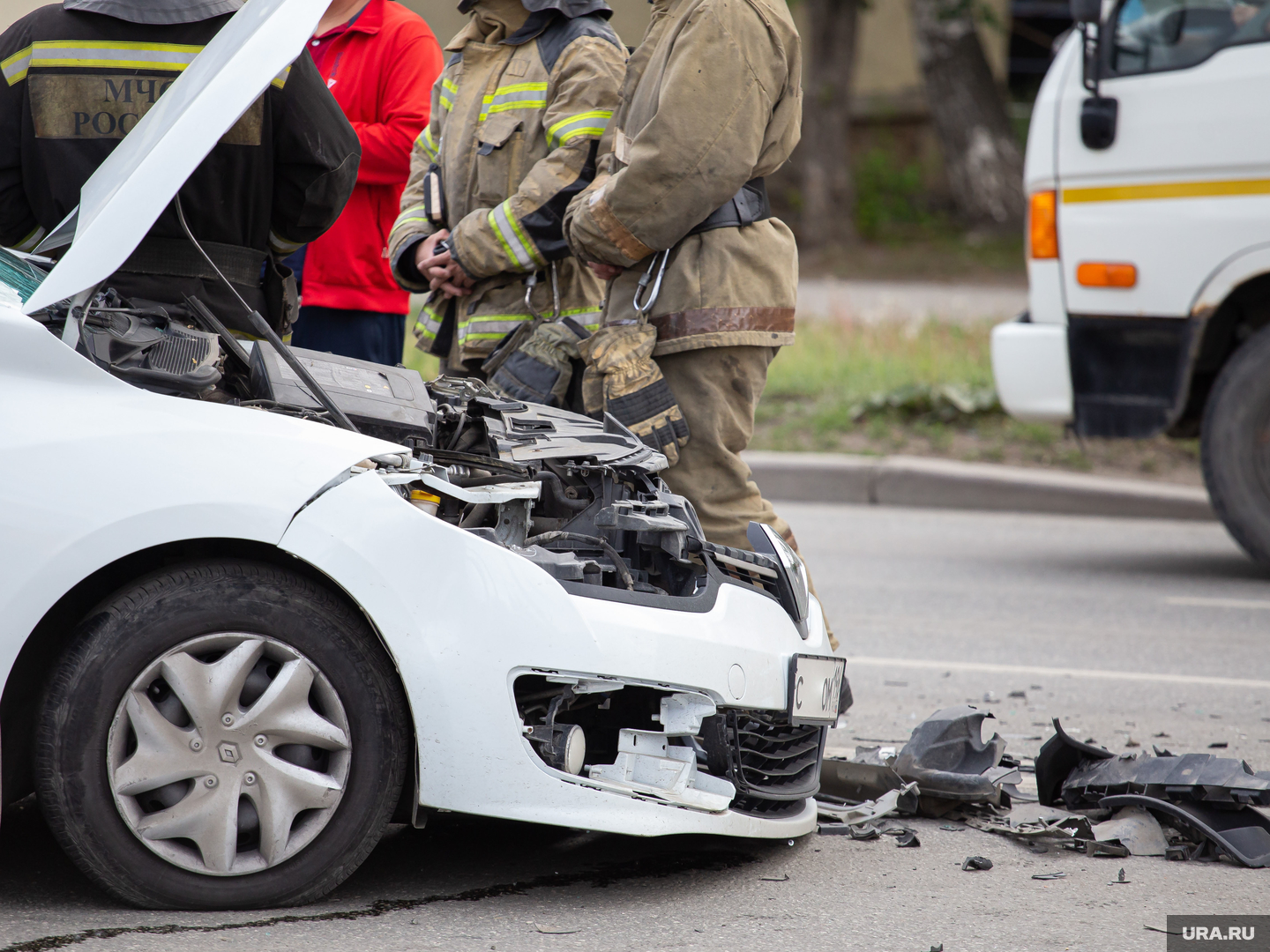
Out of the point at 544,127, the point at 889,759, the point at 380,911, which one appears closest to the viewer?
the point at 380,911

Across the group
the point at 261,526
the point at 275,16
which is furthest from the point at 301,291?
the point at 261,526

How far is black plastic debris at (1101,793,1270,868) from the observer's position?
3.08 m

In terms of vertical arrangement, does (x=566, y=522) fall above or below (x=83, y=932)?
above

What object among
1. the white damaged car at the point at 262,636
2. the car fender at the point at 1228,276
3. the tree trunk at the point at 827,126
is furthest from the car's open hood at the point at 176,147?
the tree trunk at the point at 827,126

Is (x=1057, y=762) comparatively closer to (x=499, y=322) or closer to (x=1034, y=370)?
(x=499, y=322)

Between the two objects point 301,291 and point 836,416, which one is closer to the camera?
point 301,291

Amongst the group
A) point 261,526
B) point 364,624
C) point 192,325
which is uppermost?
point 192,325

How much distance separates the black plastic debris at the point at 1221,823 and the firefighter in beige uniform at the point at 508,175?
1.83m

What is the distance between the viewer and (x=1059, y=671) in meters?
4.89

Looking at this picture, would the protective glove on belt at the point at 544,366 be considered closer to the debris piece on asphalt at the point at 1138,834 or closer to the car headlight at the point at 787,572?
the car headlight at the point at 787,572

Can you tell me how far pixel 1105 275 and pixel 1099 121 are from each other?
642 mm

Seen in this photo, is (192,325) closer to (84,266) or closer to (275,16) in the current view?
(84,266)

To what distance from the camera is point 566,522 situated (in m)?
3.02

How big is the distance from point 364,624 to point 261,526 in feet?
0.84
